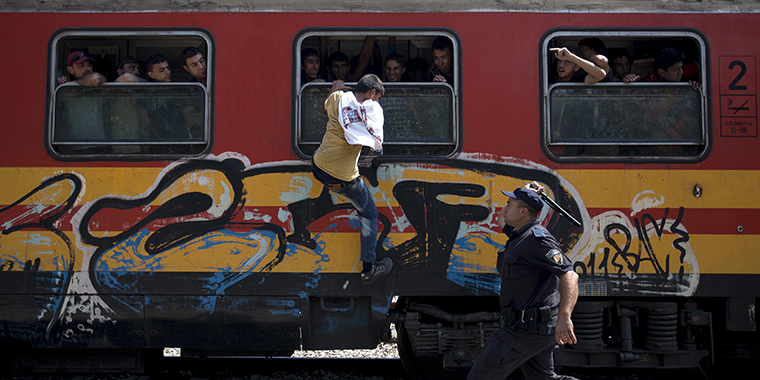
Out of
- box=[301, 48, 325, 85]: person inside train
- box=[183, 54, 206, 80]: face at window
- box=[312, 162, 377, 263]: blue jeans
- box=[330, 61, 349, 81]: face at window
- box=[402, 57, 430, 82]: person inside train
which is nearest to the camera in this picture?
box=[312, 162, 377, 263]: blue jeans

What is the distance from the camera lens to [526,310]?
3.09 meters

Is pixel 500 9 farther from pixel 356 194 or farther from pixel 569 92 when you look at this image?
pixel 356 194

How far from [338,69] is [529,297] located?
2532mm

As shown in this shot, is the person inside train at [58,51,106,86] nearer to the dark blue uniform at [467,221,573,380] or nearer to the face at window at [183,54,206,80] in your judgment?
the face at window at [183,54,206,80]

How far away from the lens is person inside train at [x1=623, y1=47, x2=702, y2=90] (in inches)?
156

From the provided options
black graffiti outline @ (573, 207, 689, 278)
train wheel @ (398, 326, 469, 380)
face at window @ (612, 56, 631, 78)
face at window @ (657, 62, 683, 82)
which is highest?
face at window @ (612, 56, 631, 78)

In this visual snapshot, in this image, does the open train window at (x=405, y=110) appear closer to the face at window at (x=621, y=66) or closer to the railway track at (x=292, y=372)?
the face at window at (x=621, y=66)

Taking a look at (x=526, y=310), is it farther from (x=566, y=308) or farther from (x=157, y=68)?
(x=157, y=68)

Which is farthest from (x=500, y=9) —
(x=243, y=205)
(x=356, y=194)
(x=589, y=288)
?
(x=243, y=205)

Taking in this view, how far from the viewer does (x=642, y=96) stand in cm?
397

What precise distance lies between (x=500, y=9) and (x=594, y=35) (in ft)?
2.59

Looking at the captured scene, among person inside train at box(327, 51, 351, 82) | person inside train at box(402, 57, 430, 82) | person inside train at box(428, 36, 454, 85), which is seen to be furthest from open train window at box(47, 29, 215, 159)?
person inside train at box(428, 36, 454, 85)

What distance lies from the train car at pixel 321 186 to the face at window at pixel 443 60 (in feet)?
0.29

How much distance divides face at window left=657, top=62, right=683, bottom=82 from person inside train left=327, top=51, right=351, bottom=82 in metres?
2.67
